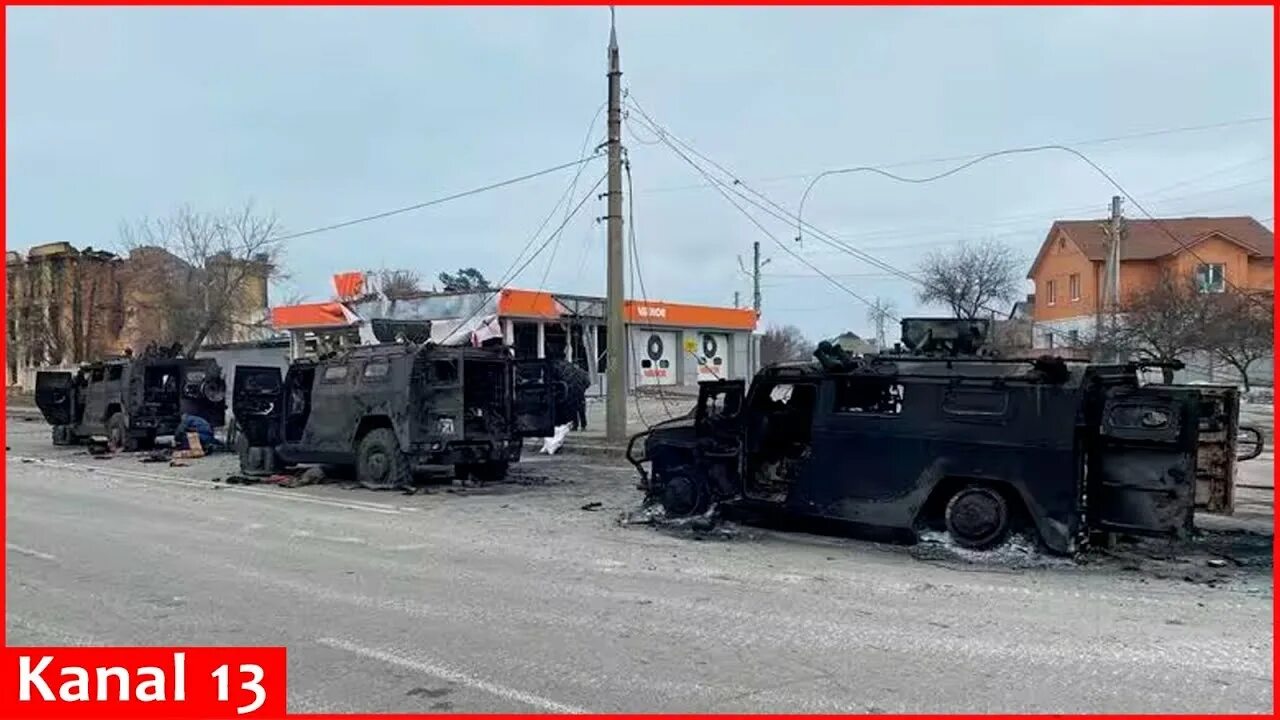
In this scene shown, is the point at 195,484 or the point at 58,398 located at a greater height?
the point at 58,398

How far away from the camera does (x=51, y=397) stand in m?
24.7

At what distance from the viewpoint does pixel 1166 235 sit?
167ft

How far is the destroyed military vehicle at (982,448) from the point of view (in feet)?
27.6

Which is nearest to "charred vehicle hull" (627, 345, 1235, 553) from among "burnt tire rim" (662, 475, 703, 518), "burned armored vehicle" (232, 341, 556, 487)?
"burnt tire rim" (662, 475, 703, 518)

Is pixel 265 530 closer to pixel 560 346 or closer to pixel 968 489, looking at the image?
pixel 968 489

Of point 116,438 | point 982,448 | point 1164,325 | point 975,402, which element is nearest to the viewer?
point 982,448

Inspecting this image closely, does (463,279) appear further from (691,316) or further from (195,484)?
(195,484)

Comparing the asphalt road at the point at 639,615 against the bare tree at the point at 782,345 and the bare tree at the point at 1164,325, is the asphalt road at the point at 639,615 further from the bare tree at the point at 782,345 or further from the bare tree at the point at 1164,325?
the bare tree at the point at 782,345

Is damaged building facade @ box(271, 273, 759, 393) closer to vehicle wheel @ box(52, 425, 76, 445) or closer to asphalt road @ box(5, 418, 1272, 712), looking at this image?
vehicle wheel @ box(52, 425, 76, 445)

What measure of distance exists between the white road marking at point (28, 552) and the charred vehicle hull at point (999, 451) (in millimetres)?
5968

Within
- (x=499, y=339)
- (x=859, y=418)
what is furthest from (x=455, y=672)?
(x=499, y=339)

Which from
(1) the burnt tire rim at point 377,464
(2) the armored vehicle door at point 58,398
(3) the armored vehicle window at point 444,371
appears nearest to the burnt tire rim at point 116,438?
(2) the armored vehicle door at point 58,398

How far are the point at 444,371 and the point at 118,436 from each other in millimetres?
11761

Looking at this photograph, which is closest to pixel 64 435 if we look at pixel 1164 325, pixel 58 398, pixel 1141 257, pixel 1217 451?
pixel 58 398
